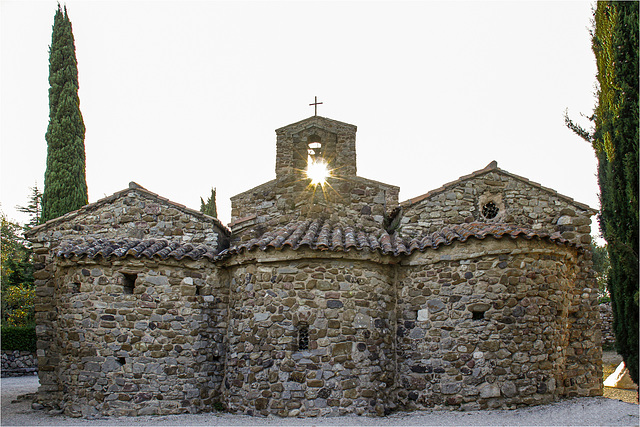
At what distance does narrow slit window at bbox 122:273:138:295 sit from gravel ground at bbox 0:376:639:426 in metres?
2.34

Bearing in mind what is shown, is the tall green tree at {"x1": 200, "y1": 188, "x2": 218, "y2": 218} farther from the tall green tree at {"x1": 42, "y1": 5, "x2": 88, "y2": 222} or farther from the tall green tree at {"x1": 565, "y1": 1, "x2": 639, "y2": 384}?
the tall green tree at {"x1": 565, "y1": 1, "x2": 639, "y2": 384}

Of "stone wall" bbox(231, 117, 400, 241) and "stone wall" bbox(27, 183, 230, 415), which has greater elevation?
"stone wall" bbox(231, 117, 400, 241)

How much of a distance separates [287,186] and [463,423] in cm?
623

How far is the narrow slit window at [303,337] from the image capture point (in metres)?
8.84

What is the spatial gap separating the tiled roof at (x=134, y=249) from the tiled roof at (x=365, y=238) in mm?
663

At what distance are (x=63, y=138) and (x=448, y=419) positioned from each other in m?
17.1

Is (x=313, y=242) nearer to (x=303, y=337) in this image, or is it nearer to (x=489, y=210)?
(x=303, y=337)

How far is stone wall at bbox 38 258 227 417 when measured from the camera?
905 cm

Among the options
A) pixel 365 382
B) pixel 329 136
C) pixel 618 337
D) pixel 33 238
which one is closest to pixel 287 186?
pixel 329 136

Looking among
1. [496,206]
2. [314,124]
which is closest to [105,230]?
[314,124]

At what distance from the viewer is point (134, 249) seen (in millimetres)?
Answer: 9414

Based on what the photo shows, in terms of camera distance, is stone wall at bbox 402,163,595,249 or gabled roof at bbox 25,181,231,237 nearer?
stone wall at bbox 402,163,595,249

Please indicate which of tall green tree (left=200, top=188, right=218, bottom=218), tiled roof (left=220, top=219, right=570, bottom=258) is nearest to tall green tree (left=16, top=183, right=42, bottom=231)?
tall green tree (left=200, top=188, right=218, bottom=218)

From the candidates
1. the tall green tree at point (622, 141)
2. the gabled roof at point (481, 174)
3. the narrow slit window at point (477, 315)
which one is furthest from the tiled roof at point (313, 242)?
the narrow slit window at point (477, 315)
